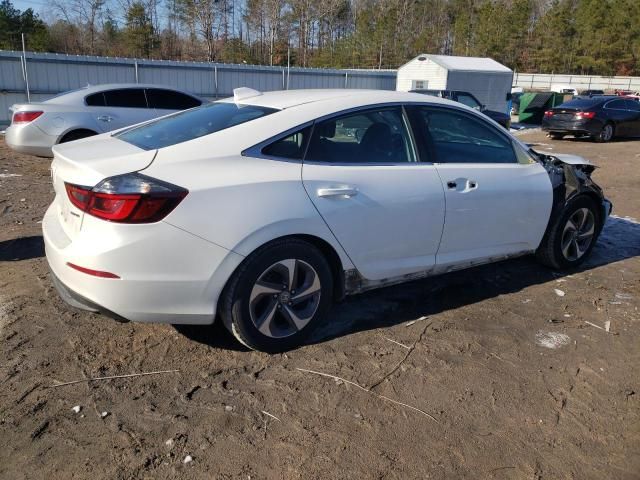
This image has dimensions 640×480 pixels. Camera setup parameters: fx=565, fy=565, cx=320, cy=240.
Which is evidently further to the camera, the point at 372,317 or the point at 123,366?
the point at 372,317

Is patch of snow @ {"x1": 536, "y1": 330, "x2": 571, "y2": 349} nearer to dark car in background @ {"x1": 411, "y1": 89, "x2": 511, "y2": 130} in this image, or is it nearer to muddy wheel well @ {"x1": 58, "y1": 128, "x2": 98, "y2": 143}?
muddy wheel well @ {"x1": 58, "y1": 128, "x2": 98, "y2": 143}

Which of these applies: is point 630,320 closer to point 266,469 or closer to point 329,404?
point 329,404

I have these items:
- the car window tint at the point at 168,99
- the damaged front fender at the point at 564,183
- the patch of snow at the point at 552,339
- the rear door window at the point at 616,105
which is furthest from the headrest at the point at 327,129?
the rear door window at the point at 616,105

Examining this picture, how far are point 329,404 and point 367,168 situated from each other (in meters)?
1.46

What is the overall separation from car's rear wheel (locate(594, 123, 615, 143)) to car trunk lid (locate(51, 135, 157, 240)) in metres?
17.1

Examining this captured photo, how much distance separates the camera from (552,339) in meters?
3.76

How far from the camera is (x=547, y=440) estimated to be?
8.93 ft

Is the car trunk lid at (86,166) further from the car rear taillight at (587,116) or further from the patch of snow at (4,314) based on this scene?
the car rear taillight at (587,116)

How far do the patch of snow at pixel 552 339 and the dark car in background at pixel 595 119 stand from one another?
49.6ft

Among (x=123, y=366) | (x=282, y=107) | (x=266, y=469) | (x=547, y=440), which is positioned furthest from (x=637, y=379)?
(x=123, y=366)

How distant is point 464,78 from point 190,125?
2089cm

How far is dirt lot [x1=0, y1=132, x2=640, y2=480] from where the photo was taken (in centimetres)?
252

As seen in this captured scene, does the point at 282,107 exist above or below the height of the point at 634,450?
above

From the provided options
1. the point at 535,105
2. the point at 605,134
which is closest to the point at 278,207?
the point at 605,134
